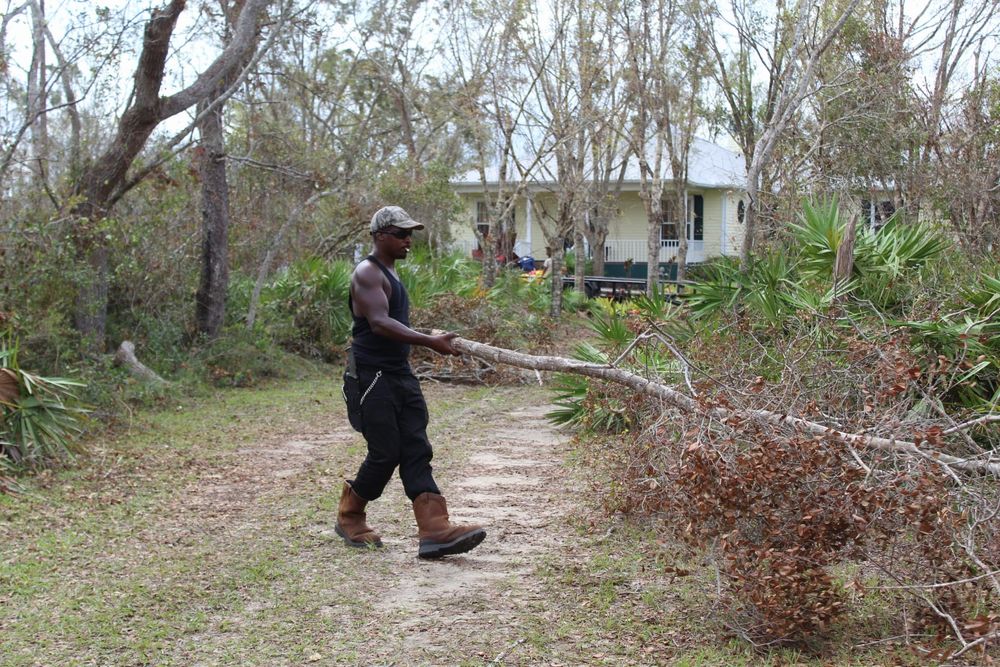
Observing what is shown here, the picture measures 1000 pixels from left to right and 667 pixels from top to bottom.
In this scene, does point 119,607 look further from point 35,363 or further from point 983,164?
point 983,164

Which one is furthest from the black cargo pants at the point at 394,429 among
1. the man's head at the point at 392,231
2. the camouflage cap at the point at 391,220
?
the camouflage cap at the point at 391,220

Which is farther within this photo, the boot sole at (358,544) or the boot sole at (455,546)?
the boot sole at (358,544)

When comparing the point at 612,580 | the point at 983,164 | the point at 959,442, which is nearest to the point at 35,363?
the point at 612,580

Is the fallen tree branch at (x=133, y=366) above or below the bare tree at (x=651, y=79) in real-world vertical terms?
below

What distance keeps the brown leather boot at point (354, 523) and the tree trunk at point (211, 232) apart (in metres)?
8.49

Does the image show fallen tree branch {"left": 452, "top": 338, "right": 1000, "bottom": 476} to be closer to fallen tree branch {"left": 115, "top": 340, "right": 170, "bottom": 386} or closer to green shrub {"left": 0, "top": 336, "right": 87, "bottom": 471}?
green shrub {"left": 0, "top": 336, "right": 87, "bottom": 471}

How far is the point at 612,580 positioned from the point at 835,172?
49.9 feet

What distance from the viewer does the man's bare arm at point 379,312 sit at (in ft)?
19.0

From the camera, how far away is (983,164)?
582 inches

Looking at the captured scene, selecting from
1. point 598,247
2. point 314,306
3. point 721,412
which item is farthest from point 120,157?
point 598,247

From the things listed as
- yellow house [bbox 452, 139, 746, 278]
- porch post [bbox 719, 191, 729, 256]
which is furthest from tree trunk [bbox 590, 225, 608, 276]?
porch post [bbox 719, 191, 729, 256]

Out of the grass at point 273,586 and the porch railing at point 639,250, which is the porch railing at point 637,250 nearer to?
the porch railing at point 639,250

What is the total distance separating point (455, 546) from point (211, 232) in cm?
939

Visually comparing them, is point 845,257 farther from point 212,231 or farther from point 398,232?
point 212,231
